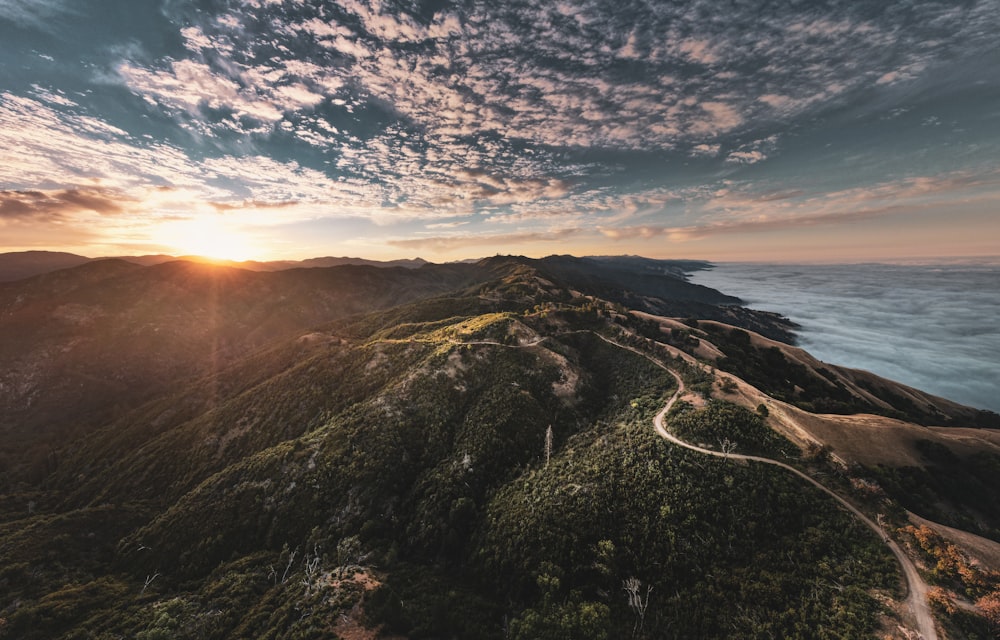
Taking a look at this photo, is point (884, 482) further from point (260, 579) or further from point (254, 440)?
point (254, 440)

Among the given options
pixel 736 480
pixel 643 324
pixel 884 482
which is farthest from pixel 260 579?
pixel 643 324

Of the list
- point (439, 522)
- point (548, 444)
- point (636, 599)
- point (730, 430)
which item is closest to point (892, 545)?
point (730, 430)

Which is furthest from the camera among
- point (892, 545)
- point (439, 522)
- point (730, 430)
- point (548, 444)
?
point (548, 444)

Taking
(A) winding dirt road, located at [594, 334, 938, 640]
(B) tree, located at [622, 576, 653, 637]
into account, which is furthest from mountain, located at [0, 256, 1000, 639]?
(A) winding dirt road, located at [594, 334, 938, 640]

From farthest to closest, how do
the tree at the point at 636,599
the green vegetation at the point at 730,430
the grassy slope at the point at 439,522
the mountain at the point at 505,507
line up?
the green vegetation at the point at 730,430
the grassy slope at the point at 439,522
the tree at the point at 636,599
the mountain at the point at 505,507

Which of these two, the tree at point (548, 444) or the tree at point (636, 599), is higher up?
the tree at point (548, 444)

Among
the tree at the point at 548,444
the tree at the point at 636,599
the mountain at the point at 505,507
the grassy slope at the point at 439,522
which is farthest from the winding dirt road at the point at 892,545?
the tree at the point at 636,599

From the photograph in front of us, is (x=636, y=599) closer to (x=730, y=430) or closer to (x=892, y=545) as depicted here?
(x=892, y=545)

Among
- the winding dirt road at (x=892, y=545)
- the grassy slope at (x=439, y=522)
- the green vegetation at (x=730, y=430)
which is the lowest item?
the grassy slope at (x=439, y=522)

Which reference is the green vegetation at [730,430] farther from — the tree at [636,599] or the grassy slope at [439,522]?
the tree at [636,599]

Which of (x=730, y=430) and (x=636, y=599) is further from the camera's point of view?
(x=730, y=430)
